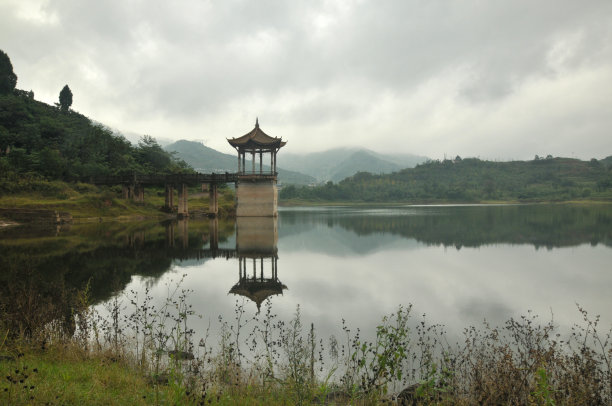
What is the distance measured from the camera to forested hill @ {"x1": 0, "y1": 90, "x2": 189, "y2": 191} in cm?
4319

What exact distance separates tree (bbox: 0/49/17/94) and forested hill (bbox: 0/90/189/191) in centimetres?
134

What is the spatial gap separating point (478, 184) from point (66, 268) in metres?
143

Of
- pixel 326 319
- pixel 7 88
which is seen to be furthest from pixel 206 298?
pixel 7 88

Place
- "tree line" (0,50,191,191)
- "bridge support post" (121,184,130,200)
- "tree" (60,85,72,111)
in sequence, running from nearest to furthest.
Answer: "tree line" (0,50,191,191) < "bridge support post" (121,184,130,200) < "tree" (60,85,72,111)

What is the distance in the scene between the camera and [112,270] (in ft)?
43.8

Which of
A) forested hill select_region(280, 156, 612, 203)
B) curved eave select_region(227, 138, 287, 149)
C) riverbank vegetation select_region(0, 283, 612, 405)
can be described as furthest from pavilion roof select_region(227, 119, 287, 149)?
forested hill select_region(280, 156, 612, 203)

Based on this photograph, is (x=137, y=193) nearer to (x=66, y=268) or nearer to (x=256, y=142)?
(x=256, y=142)

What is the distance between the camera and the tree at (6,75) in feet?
213

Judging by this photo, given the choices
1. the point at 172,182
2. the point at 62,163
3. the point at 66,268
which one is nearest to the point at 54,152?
the point at 62,163

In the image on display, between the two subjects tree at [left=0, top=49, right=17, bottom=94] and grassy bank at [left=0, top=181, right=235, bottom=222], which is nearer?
grassy bank at [left=0, top=181, right=235, bottom=222]

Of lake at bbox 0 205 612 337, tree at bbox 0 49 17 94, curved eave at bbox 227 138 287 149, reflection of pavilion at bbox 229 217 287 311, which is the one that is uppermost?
tree at bbox 0 49 17 94

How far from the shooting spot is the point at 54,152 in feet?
146

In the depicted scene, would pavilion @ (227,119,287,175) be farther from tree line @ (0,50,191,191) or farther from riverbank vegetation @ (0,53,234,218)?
tree line @ (0,50,191,191)

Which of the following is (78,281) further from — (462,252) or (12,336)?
(462,252)
